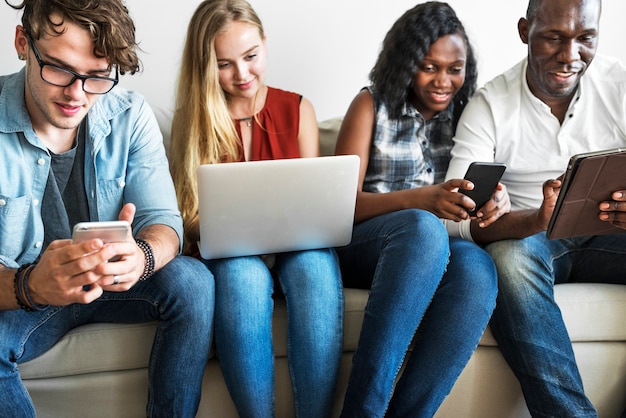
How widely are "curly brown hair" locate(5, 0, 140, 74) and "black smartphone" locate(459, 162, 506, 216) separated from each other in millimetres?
747

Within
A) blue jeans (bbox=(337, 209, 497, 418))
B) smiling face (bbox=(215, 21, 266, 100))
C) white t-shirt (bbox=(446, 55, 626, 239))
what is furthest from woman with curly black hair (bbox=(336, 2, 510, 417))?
smiling face (bbox=(215, 21, 266, 100))

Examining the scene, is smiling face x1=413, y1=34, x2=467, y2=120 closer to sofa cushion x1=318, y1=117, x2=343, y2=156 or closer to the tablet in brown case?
sofa cushion x1=318, y1=117, x2=343, y2=156

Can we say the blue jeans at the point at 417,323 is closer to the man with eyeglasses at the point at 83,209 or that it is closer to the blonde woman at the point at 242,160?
the blonde woman at the point at 242,160

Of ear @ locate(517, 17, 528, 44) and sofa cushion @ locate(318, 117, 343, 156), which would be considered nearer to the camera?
ear @ locate(517, 17, 528, 44)

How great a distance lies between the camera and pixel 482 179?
1.61 meters

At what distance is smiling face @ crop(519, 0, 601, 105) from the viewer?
5.98 feet

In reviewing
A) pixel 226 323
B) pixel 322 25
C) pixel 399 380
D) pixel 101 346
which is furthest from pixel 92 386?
pixel 322 25

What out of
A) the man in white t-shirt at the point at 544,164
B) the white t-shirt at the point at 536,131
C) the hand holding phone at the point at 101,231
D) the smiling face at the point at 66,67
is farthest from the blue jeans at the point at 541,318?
the smiling face at the point at 66,67

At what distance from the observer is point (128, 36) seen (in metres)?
1.53

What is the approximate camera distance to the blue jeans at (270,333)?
153cm

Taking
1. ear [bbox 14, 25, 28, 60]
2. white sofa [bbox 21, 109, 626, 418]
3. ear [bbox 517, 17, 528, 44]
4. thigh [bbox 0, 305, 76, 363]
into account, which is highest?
ear [bbox 517, 17, 528, 44]

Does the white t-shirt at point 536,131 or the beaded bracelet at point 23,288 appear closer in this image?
the beaded bracelet at point 23,288

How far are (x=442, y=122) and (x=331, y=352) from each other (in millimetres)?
760

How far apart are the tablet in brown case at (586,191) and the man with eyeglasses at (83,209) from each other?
0.75 m
